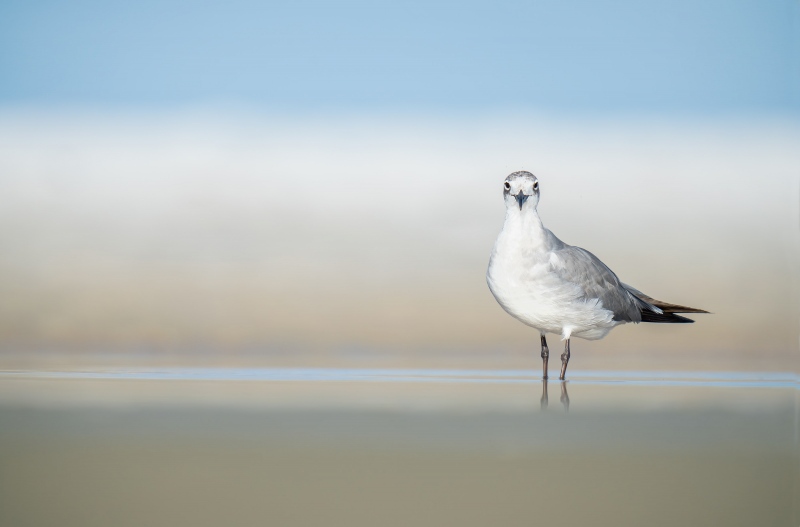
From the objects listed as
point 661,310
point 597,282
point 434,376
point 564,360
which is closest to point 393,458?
point 434,376

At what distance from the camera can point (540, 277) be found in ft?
17.3

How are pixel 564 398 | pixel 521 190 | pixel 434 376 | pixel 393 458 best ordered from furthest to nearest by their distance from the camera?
1. pixel 521 190
2. pixel 434 376
3. pixel 564 398
4. pixel 393 458

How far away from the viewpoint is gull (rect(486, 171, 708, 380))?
17.4 feet

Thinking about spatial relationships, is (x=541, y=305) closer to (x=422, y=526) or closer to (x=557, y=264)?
(x=557, y=264)

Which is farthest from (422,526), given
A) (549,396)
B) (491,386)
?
(491,386)

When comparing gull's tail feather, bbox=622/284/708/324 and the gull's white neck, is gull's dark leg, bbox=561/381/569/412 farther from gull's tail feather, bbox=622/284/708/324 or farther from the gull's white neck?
gull's tail feather, bbox=622/284/708/324

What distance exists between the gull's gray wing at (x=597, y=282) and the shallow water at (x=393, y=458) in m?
1.47

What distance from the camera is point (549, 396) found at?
3.95 metres

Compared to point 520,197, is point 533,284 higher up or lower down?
lower down

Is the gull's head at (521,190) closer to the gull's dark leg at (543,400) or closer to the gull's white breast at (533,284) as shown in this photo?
the gull's white breast at (533,284)

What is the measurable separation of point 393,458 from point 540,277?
3.02 meters

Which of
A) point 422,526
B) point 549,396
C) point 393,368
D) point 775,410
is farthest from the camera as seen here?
point 393,368

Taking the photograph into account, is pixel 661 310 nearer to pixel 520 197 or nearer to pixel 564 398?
pixel 520 197

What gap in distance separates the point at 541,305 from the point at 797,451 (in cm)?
271
